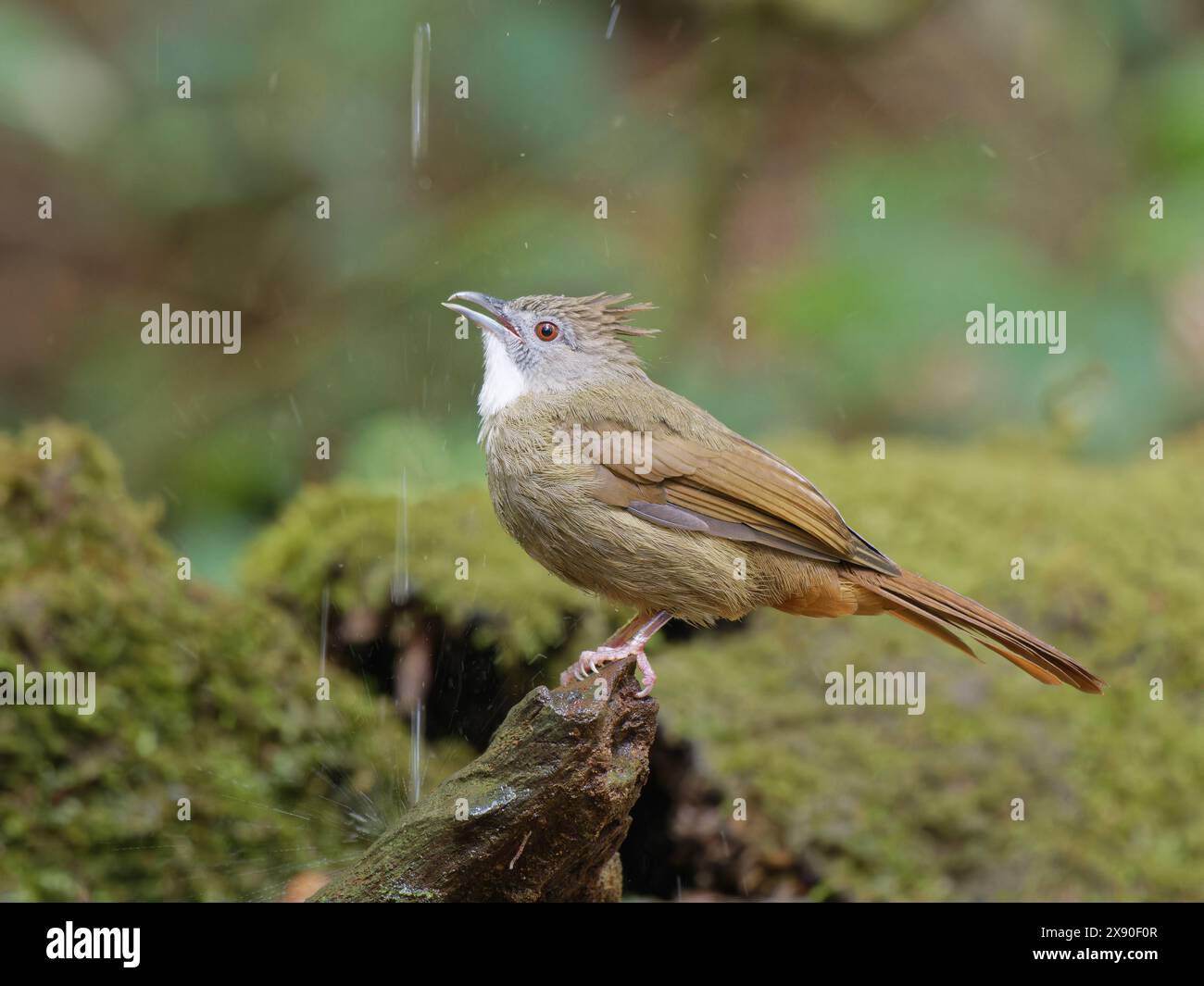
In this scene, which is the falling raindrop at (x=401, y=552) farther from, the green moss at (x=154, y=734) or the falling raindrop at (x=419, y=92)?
the falling raindrop at (x=419, y=92)

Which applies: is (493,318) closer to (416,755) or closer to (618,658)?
(618,658)

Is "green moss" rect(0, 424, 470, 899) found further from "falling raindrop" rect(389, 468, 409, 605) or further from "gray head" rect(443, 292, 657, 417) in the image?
"gray head" rect(443, 292, 657, 417)

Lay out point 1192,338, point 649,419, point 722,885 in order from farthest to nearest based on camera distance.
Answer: point 1192,338
point 722,885
point 649,419

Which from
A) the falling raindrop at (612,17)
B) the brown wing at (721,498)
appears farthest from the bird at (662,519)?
the falling raindrop at (612,17)

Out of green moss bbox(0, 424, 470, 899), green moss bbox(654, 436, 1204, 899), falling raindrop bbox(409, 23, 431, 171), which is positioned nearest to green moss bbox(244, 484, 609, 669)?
green moss bbox(0, 424, 470, 899)

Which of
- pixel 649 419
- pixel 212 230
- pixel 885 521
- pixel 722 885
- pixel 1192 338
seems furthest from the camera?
pixel 1192 338

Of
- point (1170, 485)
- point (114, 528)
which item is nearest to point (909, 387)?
point (1170, 485)

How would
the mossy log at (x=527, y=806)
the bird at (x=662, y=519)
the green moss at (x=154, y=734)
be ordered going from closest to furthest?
the mossy log at (x=527, y=806), the bird at (x=662, y=519), the green moss at (x=154, y=734)

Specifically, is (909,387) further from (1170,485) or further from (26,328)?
(26,328)
